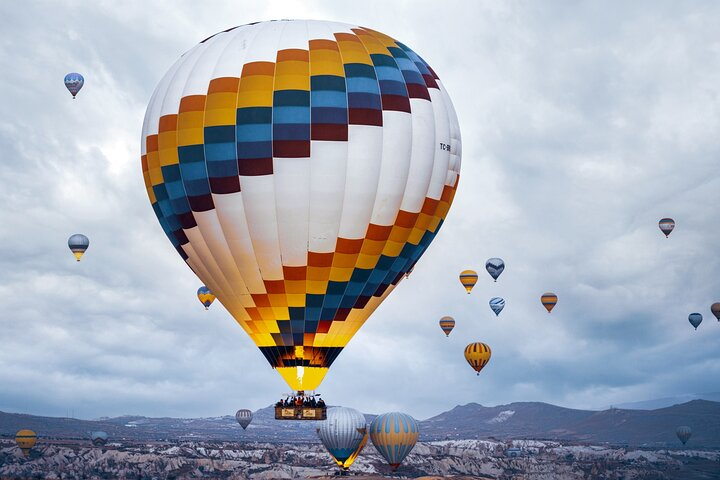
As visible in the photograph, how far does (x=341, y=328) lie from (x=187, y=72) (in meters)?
12.1

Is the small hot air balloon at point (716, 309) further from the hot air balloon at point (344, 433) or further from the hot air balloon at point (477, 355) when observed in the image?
the hot air balloon at point (344, 433)

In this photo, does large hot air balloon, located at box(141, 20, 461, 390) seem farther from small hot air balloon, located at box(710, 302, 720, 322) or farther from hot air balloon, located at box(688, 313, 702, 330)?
hot air balloon, located at box(688, 313, 702, 330)

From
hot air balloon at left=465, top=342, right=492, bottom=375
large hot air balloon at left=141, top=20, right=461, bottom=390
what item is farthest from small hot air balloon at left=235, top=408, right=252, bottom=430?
large hot air balloon at left=141, top=20, right=461, bottom=390

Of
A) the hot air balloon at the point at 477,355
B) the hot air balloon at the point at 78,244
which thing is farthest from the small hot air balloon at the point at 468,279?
the hot air balloon at the point at 78,244

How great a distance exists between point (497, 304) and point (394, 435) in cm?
2080

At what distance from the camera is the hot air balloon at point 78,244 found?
6969 cm

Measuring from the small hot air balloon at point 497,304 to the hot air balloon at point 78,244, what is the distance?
39.9 metres

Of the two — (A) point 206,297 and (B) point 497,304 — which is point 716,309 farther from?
(A) point 206,297

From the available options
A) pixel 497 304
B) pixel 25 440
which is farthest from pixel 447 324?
pixel 25 440

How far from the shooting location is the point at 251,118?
34.1m

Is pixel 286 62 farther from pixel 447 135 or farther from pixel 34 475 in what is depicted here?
pixel 34 475

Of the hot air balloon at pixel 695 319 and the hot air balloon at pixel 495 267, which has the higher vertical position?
the hot air balloon at pixel 695 319

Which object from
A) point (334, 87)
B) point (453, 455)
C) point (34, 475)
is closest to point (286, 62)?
point (334, 87)

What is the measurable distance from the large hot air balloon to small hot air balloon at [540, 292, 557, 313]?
180ft
